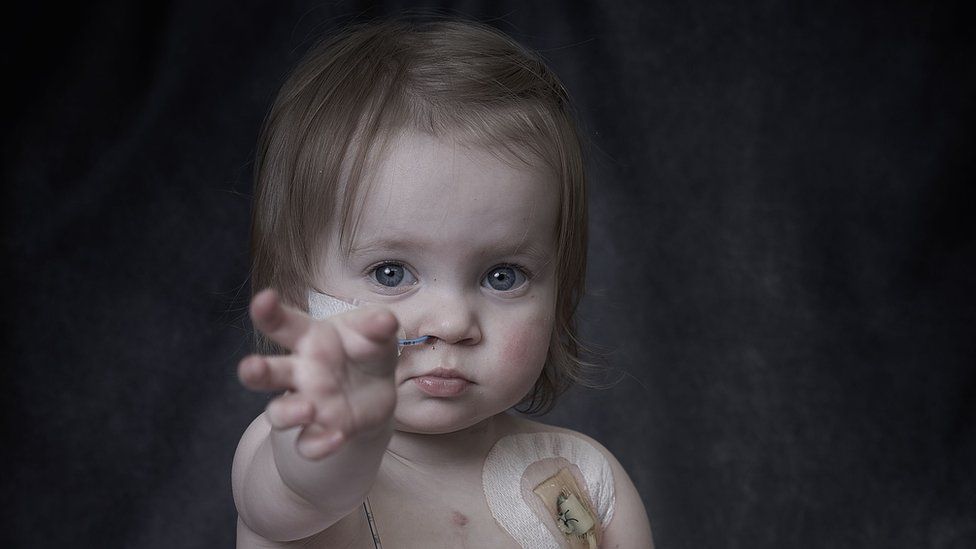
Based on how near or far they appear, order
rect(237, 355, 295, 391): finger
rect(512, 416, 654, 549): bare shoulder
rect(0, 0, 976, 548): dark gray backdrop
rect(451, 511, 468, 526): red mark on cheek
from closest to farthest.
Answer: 1. rect(237, 355, 295, 391): finger
2. rect(451, 511, 468, 526): red mark on cheek
3. rect(512, 416, 654, 549): bare shoulder
4. rect(0, 0, 976, 548): dark gray backdrop

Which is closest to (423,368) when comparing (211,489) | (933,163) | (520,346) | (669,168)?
(520,346)

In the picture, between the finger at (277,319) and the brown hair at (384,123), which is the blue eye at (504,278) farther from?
the finger at (277,319)

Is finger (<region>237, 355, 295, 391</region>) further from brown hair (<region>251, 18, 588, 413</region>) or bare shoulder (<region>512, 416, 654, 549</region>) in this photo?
bare shoulder (<region>512, 416, 654, 549</region>)

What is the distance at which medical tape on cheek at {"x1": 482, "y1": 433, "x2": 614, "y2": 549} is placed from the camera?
4.55ft

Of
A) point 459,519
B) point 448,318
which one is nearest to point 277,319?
point 448,318

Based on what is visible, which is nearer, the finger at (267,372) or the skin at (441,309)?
the finger at (267,372)

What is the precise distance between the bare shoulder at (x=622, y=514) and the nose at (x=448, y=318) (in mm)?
266

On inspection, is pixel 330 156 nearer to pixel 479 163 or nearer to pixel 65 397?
pixel 479 163

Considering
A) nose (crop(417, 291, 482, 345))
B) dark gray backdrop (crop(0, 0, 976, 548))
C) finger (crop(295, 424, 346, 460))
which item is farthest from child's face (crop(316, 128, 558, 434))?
dark gray backdrop (crop(0, 0, 976, 548))

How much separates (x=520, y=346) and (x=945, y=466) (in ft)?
4.01

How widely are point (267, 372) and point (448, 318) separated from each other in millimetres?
398

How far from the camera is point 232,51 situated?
81.4 inches

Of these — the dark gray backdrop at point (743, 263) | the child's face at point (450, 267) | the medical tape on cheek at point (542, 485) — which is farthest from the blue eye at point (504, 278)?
the dark gray backdrop at point (743, 263)

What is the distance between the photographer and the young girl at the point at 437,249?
1244mm
